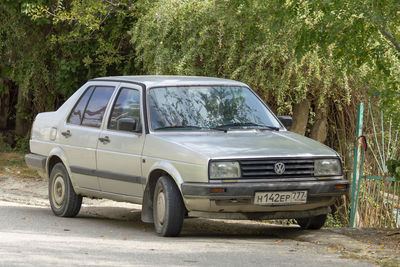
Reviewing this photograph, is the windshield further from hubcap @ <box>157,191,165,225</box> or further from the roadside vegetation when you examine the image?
the roadside vegetation

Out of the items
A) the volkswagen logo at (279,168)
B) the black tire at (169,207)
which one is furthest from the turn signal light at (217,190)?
Result: the volkswagen logo at (279,168)

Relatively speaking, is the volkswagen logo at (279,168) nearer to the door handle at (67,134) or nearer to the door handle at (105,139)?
the door handle at (105,139)

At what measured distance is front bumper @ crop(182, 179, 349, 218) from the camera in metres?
8.34

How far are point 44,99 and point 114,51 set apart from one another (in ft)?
13.2

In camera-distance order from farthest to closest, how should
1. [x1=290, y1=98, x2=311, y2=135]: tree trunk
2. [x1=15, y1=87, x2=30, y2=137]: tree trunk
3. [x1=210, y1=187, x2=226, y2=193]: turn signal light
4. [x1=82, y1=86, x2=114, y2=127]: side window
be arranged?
[x1=15, y1=87, x2=30, y2=137]: tree trunk, [x1=290, y1=98, x2=311, y2=135]: tree trunk, [x1=82, y1=86, x2=114, y2=127]: side window, [x1=210, y1=187, x2=226, y2=193]: turn signal light

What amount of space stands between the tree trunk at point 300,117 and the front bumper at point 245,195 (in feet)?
17.1

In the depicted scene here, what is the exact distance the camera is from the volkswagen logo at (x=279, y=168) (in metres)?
8.55

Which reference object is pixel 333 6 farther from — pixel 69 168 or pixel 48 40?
pixel 48 40

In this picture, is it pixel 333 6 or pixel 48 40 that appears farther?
pixel 48 40

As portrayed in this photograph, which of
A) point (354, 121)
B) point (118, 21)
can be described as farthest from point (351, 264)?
point (118, 21)

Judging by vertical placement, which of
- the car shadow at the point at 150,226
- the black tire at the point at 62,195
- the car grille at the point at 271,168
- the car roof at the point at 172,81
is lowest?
A: the car shadow at the point at 150,226

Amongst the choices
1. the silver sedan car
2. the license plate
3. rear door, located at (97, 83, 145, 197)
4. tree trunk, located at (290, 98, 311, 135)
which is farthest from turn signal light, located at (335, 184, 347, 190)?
tree trunk, located at (290, 98, 311, 135)

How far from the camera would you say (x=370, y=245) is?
858cm

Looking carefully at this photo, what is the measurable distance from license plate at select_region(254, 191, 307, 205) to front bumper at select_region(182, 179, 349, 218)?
0.14 ft
